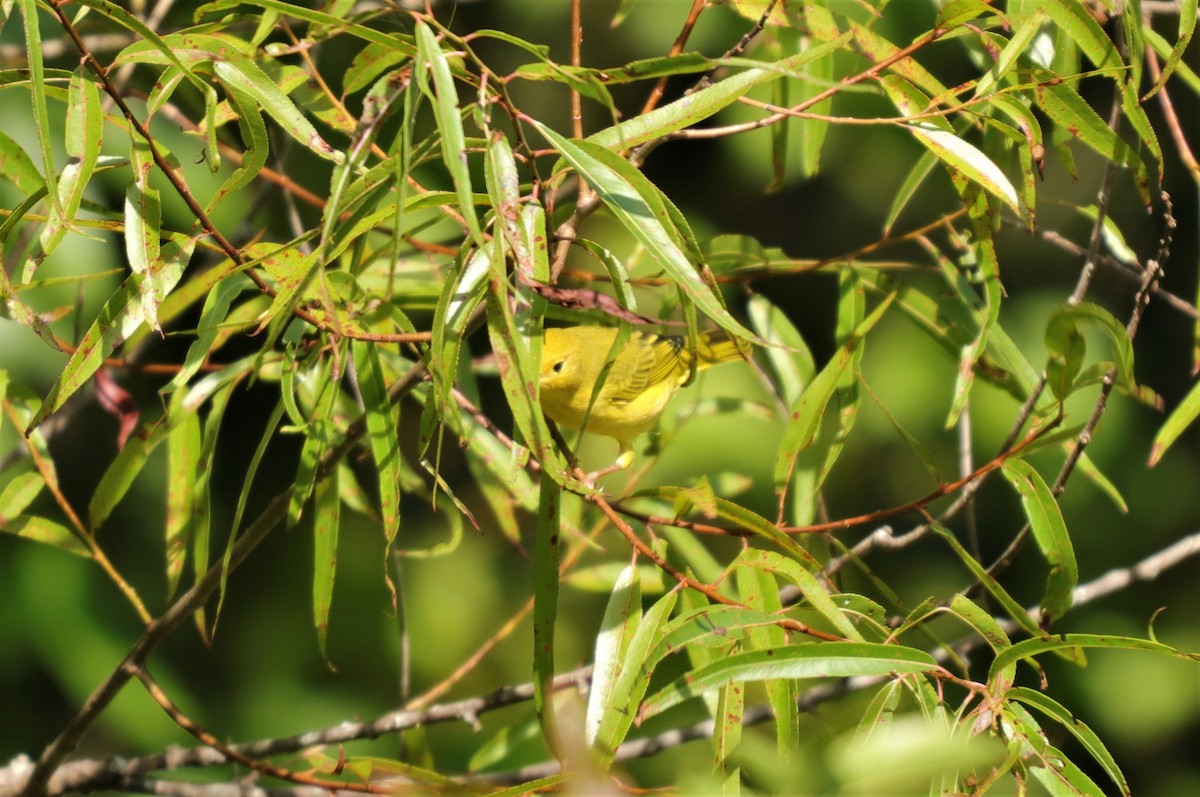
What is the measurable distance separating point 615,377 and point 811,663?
38.4 inches

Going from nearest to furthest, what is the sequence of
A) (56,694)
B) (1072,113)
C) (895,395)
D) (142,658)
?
(1072,113) < (142,658) < (895,395) < (56,694)

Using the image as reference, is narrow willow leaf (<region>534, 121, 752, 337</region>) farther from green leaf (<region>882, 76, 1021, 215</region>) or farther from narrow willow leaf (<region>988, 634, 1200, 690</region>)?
narrow willow leaf (<region>988, 634, 1200, 690</region>)

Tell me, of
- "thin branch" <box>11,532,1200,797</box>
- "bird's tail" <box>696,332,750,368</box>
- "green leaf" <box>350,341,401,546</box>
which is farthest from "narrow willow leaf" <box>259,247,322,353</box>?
"bird's tail" <box>696,332,750,368</box>

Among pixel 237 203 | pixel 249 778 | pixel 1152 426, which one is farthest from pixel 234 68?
pixel 1152 426

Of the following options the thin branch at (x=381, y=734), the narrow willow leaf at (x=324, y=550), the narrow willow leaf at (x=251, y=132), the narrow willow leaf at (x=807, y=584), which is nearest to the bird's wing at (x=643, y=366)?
the thin branch at (x=381, y=734)

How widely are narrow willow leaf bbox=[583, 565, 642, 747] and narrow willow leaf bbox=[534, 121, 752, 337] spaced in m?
0.34

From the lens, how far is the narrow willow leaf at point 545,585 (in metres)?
0.97

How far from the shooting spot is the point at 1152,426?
2.56 metres

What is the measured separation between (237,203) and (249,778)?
1.15 meters

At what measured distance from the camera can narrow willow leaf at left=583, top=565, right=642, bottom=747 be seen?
944mm

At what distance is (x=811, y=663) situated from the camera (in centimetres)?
85

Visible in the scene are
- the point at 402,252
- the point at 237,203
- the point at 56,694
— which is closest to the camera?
the point at 402,252

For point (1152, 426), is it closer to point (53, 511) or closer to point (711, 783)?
point (711, 783)

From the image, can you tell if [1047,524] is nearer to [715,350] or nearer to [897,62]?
[897,62]
